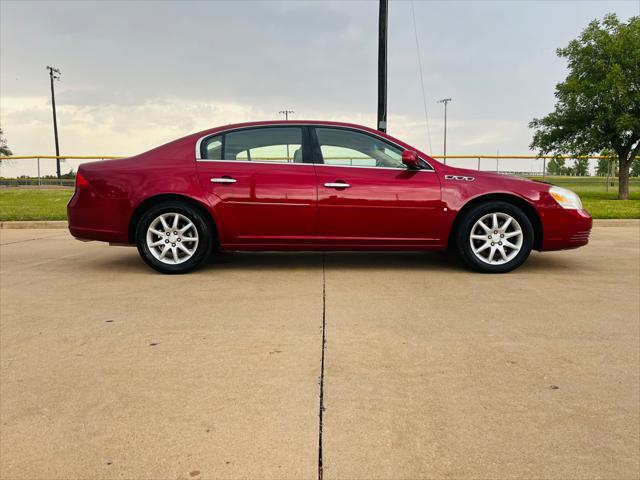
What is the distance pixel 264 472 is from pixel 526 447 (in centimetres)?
98

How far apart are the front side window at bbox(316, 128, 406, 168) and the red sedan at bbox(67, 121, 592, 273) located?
1 cm

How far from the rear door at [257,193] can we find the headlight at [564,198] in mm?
2415

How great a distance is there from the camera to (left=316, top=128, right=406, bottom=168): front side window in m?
5.34

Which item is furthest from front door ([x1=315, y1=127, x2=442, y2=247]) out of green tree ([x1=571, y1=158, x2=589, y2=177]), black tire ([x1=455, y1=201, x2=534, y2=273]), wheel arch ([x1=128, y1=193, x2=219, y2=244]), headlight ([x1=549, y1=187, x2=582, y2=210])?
green tree ([x1=571, y1=158, x2=589, y2=177])

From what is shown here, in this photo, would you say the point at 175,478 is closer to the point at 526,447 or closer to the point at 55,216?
the point at 526,447

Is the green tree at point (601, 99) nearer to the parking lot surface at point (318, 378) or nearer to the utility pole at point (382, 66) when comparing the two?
the utility pole at point (382, 66)

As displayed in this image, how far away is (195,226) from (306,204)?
1112mm

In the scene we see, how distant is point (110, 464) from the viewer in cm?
189

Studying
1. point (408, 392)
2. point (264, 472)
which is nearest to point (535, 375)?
point (408, 392)

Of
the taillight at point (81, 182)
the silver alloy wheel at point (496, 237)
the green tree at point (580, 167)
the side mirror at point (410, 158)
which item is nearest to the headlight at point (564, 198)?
the silver alloy wheel at point (496, 237)

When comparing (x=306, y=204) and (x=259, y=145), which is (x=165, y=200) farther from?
(x=306, y=204)

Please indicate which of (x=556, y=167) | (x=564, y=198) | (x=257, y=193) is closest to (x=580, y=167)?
(x=556, y=167)

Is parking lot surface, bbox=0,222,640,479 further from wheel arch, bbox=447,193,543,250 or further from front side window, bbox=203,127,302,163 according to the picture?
front side window, bbox=203,127,302,163

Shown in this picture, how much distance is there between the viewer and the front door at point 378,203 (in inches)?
205
